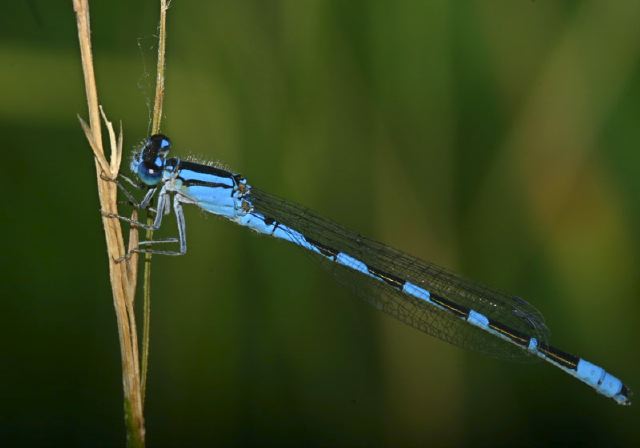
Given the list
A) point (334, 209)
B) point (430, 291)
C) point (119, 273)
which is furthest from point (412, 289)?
point (119, 273)

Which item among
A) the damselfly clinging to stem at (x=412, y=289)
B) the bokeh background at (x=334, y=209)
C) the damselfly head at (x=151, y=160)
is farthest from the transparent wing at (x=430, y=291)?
the damselfly head at (x=151, y=160)

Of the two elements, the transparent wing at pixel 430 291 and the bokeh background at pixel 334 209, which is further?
the transparent wing at pixel 430 291

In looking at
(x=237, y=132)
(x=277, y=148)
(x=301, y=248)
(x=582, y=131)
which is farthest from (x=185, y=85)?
(x=582, y=131)

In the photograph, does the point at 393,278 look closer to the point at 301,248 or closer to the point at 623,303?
the point at 301,248

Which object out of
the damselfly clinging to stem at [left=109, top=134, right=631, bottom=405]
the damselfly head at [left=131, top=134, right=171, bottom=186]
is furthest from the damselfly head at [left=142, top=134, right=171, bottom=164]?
the damselfly clinging to stem at [left=109, top=134, right=631, bottom=405]

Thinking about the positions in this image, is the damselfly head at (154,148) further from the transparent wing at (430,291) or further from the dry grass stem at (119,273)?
the transparent wing at (430,291)

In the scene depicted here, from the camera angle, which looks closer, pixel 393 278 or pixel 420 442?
pixel 393 278

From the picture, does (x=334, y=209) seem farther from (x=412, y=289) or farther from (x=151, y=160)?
(x=151, y=160)

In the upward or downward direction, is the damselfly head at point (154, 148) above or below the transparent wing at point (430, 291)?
below
